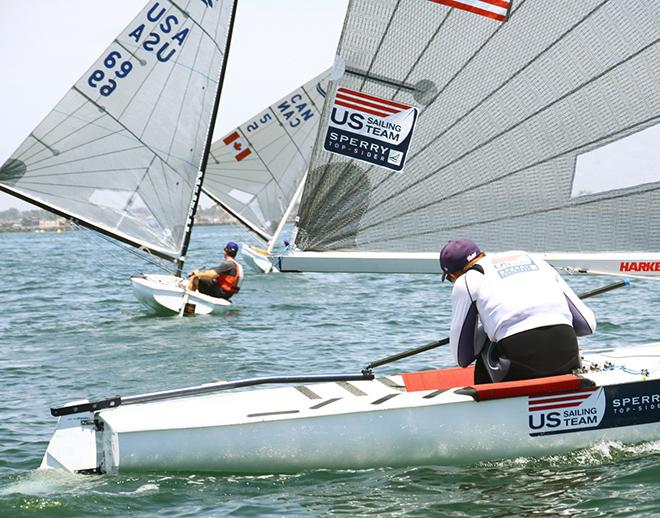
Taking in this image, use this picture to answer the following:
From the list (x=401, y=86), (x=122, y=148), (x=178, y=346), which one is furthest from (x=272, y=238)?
(x=401, y=86)

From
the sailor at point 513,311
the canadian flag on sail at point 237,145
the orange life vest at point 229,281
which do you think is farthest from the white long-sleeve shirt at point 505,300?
the canadian flag on sail at point 237,145

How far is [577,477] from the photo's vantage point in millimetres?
4852

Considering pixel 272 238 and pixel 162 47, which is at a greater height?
pixel 162 47

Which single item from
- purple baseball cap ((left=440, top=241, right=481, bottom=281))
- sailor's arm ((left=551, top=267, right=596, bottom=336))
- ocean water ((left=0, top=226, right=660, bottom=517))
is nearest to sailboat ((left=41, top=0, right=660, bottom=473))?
ocean water ((left=0, top=226, right=660, bottom=517))

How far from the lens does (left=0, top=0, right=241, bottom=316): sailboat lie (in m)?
13.7

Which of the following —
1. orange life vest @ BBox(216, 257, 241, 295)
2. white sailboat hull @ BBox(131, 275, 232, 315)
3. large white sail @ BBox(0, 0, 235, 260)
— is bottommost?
white sailboat hull @ BBox(131, 275, 232, 315)

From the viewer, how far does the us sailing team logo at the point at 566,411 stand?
500 centimetres

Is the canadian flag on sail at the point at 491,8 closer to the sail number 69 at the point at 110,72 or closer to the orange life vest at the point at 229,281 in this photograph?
the orange life vest at the point at 229,281

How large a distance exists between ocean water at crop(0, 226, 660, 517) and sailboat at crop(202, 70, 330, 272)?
16.5 ft

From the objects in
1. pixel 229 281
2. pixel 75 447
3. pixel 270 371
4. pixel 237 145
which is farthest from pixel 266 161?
pixel 75 447

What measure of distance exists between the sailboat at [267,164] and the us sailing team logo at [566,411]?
19.1m

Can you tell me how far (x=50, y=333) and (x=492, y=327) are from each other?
26.0 ft

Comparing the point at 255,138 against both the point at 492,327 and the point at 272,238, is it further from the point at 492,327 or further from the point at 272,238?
the point at 492,327

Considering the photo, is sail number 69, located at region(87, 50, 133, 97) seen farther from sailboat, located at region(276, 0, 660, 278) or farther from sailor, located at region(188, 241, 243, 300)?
sailboat, located at region(276, 0, 660, 278)
